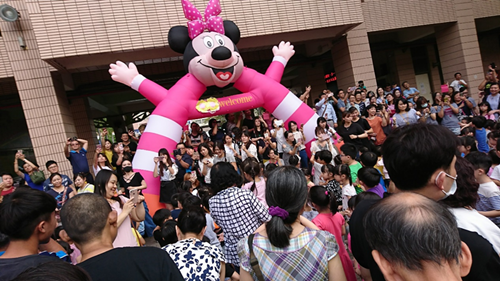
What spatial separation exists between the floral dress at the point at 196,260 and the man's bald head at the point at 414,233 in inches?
49.3

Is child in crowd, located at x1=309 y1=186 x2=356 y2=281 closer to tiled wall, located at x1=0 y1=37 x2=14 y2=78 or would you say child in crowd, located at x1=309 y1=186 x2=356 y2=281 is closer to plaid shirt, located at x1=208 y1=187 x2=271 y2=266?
plaid shirt, located at x1=208 y1=187 x2=271 y2=266

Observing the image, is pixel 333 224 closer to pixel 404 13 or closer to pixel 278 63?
pixel 278 63

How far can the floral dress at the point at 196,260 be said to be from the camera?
1921mm

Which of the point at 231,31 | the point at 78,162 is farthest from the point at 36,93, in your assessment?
the point at 231,31

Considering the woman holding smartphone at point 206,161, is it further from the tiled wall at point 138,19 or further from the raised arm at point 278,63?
Result: the tiled wall at point 138,19

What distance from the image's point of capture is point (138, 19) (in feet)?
21.9

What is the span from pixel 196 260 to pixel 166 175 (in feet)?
11.3

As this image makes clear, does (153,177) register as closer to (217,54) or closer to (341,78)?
(217,54)

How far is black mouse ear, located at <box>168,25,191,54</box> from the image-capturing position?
19.4 ft

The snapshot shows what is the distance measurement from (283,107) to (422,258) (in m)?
5.43

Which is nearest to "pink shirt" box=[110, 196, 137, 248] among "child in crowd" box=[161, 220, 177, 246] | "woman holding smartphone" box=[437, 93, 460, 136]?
"child in crowd" box=[161, 220, 177, 246]

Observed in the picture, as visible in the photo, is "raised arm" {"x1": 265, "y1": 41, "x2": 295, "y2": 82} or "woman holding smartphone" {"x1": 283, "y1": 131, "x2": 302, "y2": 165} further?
"raised arm" {"x1": 265, "y1": 41, "x2": 295, "y2": 82}

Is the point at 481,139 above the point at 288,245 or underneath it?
underneath

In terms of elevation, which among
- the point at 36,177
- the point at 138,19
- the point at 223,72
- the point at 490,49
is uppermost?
the point at 138,19
